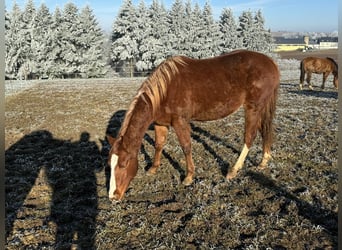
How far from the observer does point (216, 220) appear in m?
4.47

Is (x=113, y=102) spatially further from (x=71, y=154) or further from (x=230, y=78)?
(x=230, y=78)

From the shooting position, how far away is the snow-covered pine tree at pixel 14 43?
3368cm

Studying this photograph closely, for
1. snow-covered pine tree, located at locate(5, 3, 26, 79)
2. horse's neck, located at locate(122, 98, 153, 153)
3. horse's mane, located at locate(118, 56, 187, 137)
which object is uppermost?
snow-covered pine tree, located at locate(5, 3, 26, 79)

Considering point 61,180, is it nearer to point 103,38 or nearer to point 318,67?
point 318,67

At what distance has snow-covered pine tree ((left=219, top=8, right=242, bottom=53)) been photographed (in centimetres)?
4697

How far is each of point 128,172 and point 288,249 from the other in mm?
2375

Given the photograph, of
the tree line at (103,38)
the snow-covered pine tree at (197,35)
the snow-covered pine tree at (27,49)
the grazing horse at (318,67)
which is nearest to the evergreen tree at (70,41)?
the tree line at (103,38)

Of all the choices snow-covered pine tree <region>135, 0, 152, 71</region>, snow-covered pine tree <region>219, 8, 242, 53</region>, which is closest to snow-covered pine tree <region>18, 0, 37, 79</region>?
snow-covered pine tree <region>135, 0, 152, 71</region>

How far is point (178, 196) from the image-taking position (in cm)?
525

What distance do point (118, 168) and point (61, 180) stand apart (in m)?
1.88

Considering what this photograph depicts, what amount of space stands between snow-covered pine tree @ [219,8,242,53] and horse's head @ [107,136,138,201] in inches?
1729

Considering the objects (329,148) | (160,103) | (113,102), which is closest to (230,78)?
(160,103)

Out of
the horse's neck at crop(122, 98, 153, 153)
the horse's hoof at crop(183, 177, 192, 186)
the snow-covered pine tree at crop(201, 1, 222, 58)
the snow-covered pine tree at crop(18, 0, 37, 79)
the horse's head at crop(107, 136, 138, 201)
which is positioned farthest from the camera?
the snow-covered pine tree at crop(201, 1, 222, 58)

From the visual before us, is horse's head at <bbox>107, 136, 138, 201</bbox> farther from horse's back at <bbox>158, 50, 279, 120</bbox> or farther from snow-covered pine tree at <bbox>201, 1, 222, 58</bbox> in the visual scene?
snow-covered pine tree at <bbox>201, 1, 222, 58</bbox>
